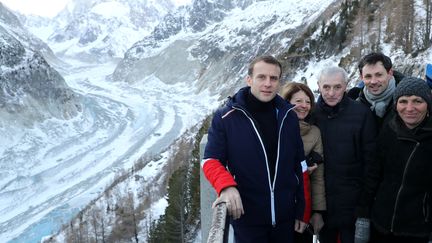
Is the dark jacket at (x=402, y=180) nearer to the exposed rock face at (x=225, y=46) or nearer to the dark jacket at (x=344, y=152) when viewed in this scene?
the dark jacket at (x=344, y=152)

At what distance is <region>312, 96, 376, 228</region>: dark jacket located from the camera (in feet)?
11.5

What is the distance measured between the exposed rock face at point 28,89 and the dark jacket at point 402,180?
73481mm

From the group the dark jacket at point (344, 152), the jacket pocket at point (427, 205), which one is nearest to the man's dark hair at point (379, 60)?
the dark jacket at point (344, 152)

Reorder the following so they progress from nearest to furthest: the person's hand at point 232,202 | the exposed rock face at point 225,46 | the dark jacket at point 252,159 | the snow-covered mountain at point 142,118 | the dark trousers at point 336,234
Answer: the person's hand at point 232,202 → the dark jacket at point 252,159 → the dark trousers at point 336,234 → the snow-covered mountain at point 142,118 → the exposed rock face at point 225,46

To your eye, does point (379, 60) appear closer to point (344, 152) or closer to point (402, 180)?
point (344, 152)

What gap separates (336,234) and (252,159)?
4.54 ft

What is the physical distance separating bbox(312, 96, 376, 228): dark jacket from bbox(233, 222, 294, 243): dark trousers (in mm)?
584

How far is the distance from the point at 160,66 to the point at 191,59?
1750 cm

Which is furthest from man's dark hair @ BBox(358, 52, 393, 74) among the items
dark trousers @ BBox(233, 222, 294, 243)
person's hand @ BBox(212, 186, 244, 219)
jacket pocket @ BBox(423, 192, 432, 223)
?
person's hand @ BBox(212, 186, 244, 219)

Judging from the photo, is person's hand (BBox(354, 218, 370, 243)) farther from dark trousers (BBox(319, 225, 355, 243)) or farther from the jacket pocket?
the jacket pocket

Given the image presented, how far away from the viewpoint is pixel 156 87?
140 meters

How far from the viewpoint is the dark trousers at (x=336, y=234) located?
3.71m

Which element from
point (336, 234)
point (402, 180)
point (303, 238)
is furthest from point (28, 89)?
point (402, 180)

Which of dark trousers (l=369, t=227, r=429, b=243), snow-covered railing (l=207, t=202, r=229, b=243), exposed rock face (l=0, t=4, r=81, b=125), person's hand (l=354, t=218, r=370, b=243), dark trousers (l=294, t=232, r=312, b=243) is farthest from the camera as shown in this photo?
exposed rock face (l=0, t=4, r=81, b=125)
